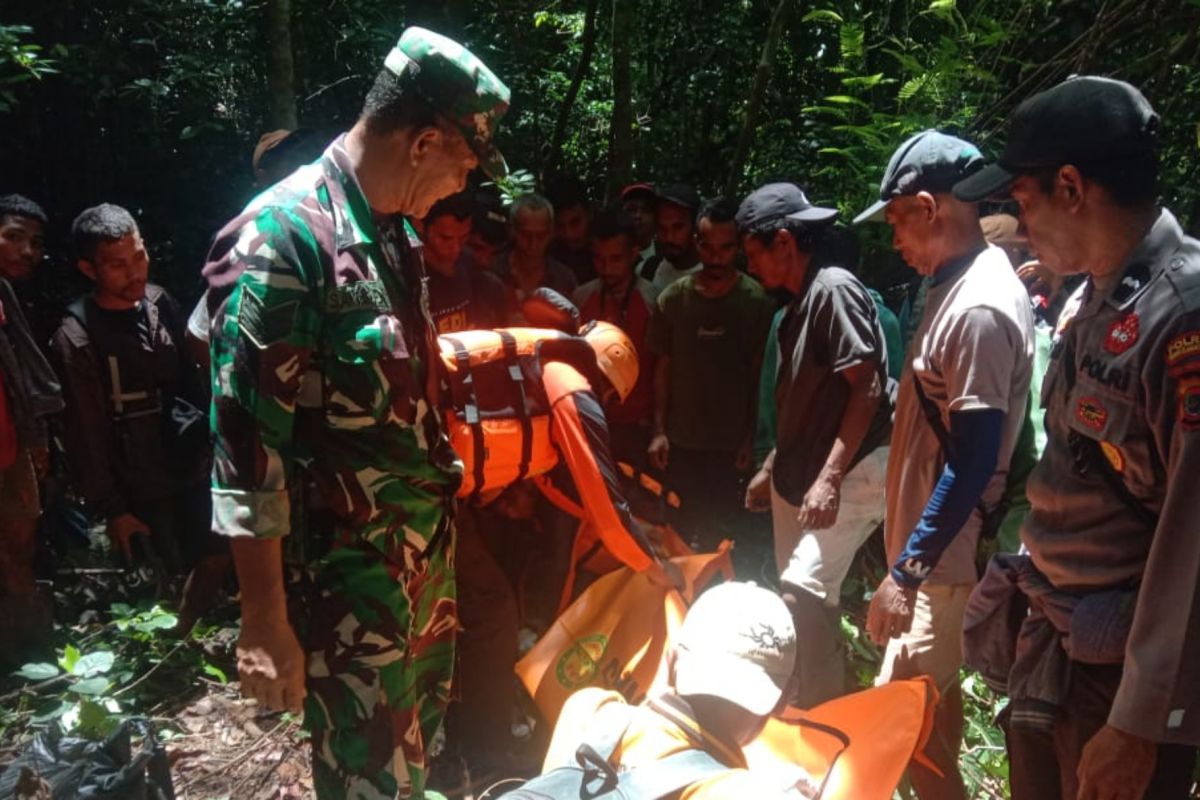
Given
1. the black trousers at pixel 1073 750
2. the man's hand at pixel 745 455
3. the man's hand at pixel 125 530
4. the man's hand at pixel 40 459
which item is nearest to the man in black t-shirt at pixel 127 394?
the man's hand at pixel 125 530

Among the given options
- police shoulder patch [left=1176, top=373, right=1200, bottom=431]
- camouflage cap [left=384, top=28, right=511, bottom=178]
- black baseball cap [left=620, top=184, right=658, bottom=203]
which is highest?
camouflage cap [left=384, top=28, right=511, bottom=178]

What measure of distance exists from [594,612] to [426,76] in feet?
6.87

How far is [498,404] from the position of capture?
3000 millimetres

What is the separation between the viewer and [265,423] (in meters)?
1.94

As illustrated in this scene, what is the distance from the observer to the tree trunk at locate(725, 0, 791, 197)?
604 cm

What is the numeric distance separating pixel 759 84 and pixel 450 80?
4568 mm

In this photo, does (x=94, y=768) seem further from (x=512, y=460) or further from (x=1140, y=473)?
(x=1140, y=473)

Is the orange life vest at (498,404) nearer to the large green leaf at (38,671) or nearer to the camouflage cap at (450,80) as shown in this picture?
the camouflage cap at (450,80)

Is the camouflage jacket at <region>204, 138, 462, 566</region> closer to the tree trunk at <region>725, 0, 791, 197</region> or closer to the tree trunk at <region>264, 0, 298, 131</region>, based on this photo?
the tree trunk at <region>264, 0, 298, 131</region>

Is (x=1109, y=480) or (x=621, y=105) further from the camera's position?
(x=621, y=105)

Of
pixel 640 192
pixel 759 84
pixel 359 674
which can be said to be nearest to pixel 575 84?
pixel 759 84

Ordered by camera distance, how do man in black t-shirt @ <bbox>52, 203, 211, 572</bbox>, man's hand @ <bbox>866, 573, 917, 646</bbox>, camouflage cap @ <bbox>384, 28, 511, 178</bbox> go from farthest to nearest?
man in black t-shirt @ <bbox>52, 203, 211, 572</bbox>
man's hand @ <bbox>866, 573, 917, 646</bbox>
camouflage cap @ <bbox>384, 28, 511, 178</bbox>

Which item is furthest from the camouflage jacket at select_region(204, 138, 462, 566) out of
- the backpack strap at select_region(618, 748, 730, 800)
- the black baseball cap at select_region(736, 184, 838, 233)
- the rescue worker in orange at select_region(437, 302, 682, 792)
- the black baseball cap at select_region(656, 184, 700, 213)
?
the black baseball cap at select_region(656, 184, 700, 213)

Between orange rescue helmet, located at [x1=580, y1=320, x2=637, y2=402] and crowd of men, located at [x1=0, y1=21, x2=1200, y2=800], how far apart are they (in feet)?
0.05
